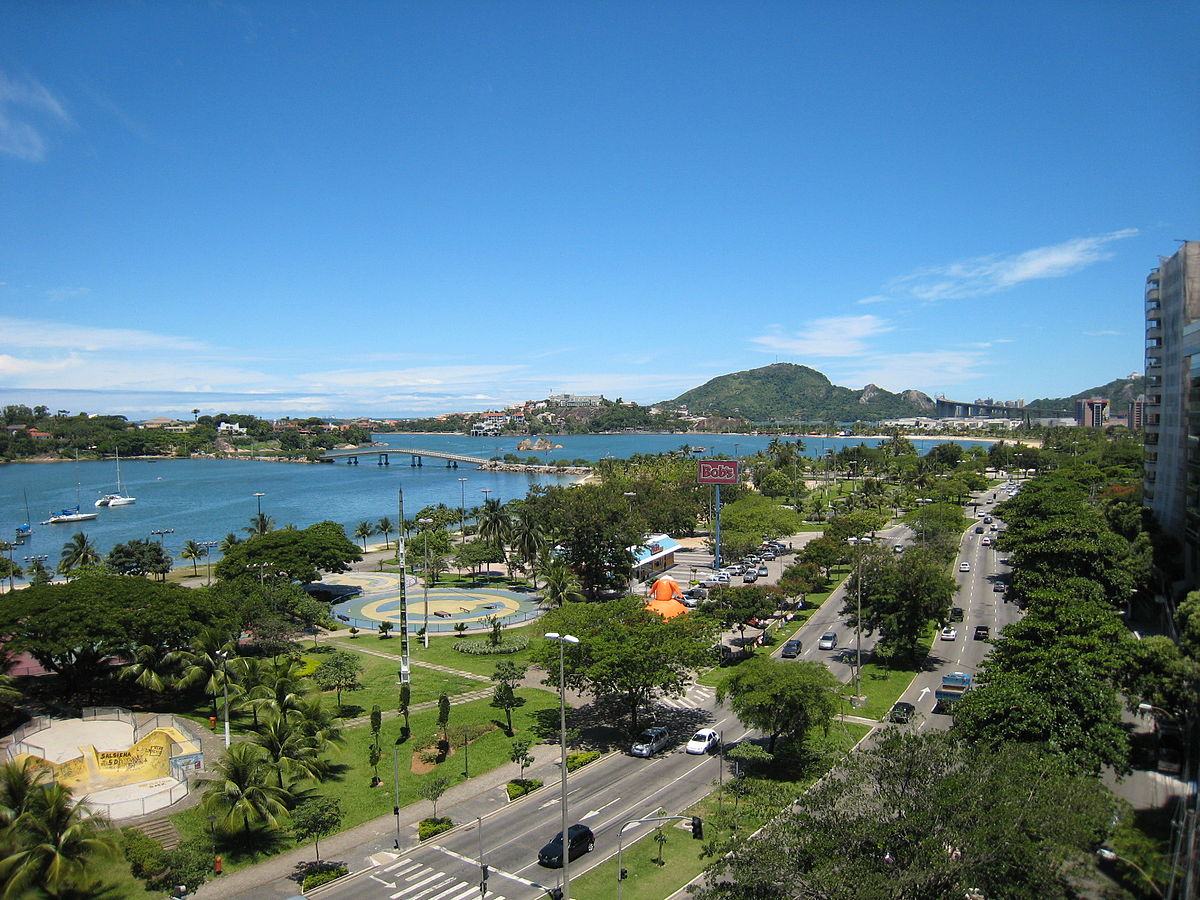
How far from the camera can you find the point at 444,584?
63500 mm

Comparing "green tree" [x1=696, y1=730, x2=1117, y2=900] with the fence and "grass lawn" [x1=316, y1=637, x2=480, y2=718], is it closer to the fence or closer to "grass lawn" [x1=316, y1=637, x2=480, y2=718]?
"grass lawn" [x1=316, y1=637, x2=480, y2=718]

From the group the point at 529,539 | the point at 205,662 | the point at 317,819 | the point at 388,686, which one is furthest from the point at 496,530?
the point at 317,819

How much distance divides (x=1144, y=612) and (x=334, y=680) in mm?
45252

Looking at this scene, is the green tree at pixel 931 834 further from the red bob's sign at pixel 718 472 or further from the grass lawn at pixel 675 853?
the red bob's sign at pixel 718 472

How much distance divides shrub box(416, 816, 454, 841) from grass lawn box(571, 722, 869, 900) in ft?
17.5

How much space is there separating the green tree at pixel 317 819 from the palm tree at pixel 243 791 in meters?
0.92

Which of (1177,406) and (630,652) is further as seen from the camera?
(1177,406)

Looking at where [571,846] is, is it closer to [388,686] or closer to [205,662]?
[388,686]

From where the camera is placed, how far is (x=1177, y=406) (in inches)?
1858

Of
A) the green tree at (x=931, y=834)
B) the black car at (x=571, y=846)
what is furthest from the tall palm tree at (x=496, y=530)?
the green tree at (x=931, y=834)

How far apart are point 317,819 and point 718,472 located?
51894 mm

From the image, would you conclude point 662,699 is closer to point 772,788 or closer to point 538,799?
point 538,799

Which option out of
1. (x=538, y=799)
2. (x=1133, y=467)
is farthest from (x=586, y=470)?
(x=538, y=799)

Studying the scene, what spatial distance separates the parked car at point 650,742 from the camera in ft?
95.1
